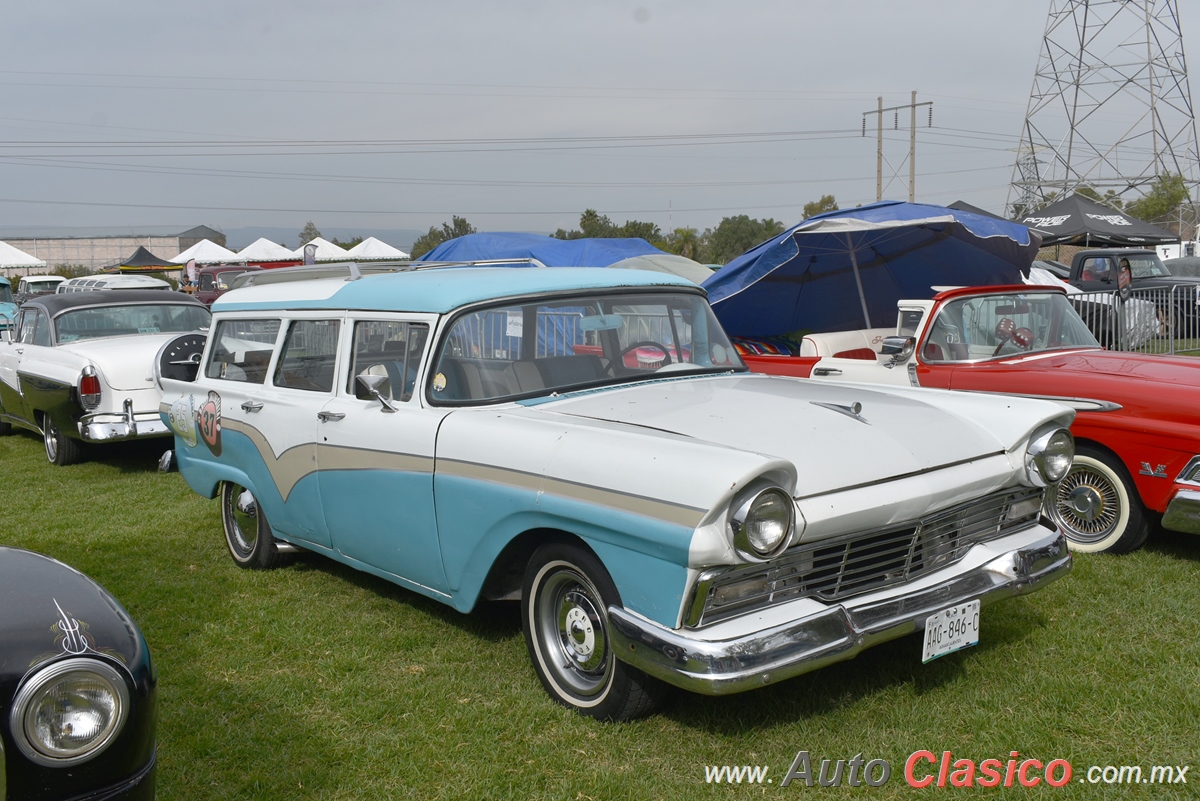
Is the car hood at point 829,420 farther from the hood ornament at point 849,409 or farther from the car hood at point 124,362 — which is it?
the car hood at point 124,362

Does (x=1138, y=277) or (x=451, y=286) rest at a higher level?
(x=451, y=286)

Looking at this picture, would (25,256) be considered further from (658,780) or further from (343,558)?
(658,780)

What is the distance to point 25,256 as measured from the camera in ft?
114

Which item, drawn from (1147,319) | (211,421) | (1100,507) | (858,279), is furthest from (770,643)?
(1147,319)

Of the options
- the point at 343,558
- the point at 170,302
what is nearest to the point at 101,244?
the point at 170,302

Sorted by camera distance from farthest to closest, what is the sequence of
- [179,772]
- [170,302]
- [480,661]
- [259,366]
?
[170,302], [259,366], [480,661], [179,772]

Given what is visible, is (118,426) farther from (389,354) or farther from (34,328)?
(389,354)

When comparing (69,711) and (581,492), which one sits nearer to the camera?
(69,711)

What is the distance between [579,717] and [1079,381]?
3.66 metres

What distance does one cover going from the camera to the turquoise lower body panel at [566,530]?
3.09 m

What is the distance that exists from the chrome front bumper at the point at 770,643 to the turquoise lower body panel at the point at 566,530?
0.27 ft

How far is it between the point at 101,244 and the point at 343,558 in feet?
378

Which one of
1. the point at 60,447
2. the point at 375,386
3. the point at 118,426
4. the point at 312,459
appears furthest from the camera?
the point at 60,447

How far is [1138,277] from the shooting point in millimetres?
17812
